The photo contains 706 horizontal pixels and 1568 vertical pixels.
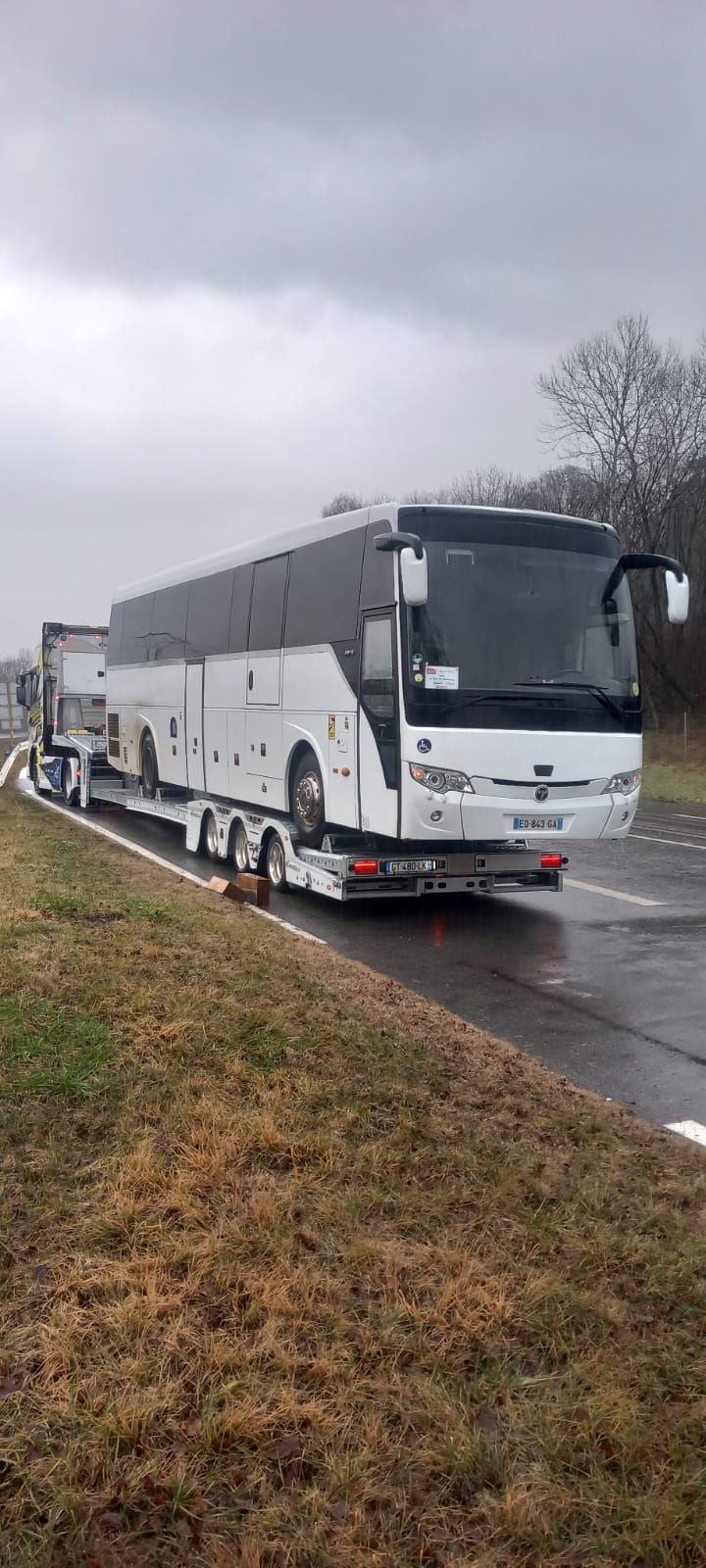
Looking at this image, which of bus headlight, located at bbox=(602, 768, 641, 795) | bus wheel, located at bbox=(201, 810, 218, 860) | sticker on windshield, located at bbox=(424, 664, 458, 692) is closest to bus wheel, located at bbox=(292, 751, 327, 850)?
sticker on windshield, located at bbox=(424, 664, 458, 692)

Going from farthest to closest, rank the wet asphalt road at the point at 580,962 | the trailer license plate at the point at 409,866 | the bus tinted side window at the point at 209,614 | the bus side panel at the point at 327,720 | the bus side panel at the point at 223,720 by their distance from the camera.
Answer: the bus tinted side window at the point at 209,614, the bus side panel at the point at 223,720, the bus side panel at the point at 327,720, the trailer license plate at the point at 409,866, the wet asphalt road at the point at 580,962

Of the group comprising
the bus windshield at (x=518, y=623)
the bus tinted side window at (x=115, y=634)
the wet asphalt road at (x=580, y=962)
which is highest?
the bus tinted side window at (x=115, y=634)

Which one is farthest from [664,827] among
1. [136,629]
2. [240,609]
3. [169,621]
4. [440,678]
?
[440,678]

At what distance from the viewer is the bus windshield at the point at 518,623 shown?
383 inches

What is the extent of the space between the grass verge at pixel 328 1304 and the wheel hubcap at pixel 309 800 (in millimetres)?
5291

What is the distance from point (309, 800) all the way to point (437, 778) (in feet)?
7.29

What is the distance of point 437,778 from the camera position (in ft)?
31.7

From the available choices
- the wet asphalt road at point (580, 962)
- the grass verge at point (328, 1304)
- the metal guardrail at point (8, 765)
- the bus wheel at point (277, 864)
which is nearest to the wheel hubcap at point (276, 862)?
the bus wheel at point (277, 864)

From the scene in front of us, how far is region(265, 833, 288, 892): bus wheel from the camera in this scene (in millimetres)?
12188

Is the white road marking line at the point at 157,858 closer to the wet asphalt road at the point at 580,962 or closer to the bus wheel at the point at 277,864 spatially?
the wet asphalt road at the point at 580,962

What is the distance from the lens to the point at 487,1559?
2641 millimetres

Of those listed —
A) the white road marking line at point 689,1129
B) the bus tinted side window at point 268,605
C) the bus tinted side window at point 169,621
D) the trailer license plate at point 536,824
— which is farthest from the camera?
the bus tinted side window at point 169,621

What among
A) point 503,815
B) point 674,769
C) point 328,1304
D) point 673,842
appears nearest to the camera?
point 328,1304

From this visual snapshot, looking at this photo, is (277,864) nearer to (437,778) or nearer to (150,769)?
(437,778)
